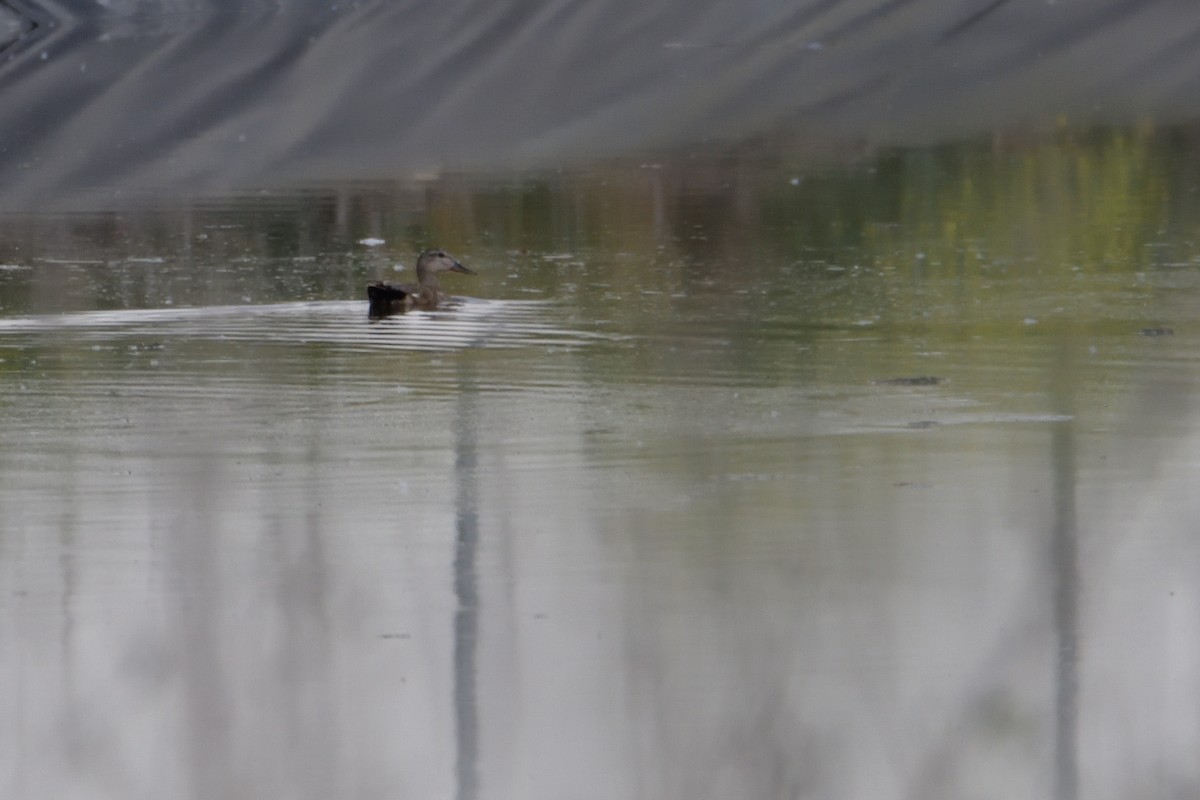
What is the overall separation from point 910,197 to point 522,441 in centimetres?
799

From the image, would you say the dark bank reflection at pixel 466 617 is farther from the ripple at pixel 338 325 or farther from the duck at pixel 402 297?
the duck at pixel 402 297

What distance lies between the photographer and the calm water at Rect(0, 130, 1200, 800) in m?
5.54

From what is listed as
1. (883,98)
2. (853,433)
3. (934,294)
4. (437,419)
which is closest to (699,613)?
(853,433)

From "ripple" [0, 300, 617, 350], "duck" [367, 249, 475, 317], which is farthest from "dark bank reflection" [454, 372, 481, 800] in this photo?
"duck" [367, 249, 475, 317]

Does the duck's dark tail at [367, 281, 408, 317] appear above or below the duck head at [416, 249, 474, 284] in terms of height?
below

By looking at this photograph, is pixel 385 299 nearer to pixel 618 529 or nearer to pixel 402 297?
pixel 402 297

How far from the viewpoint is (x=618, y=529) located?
Result: 24.0 ft

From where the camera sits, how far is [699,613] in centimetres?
643

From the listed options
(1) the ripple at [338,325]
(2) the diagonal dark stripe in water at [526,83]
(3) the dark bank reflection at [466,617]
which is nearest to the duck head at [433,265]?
(1) the ripple at [338,325]

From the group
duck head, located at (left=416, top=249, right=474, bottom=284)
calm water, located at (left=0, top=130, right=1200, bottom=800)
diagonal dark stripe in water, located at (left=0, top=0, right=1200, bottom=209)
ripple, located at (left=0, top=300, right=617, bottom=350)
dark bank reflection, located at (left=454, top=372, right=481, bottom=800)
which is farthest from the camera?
diagonal dark stripe in water, located at (left=0, top=0, right=1200, bottom=209)

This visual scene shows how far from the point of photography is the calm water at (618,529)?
554 centimetres

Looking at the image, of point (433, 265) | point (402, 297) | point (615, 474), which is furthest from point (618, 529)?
point (433, 265)

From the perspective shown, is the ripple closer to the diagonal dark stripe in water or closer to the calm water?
the calm water

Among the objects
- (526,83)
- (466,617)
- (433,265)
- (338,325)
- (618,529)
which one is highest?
(526,83)
